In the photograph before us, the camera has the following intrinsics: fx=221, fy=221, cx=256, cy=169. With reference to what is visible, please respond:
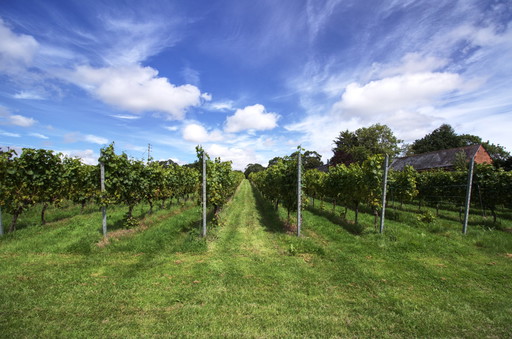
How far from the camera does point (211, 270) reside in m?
6.04

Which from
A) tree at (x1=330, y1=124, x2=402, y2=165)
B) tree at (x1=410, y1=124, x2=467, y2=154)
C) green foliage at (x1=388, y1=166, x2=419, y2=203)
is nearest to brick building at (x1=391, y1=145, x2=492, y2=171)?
tree at (x1=330, y1=124, x2=402, y2=165)

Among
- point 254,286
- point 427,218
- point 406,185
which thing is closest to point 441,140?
point 406,185

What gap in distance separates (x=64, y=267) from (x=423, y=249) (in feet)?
36.9

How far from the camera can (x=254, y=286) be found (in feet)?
17.0

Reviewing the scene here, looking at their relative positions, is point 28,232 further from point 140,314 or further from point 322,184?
point 322,184

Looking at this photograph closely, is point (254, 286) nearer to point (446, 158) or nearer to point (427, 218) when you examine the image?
point (427, 218)

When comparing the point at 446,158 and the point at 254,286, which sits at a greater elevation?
the point at 446,158

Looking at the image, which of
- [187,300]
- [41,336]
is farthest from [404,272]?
[41,336]

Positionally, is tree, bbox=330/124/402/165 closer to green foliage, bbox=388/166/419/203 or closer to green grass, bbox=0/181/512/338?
green foliage, bbox=388/166/419/203

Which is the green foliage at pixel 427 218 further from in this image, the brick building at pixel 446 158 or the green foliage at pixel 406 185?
the brick building at pixel 446 158

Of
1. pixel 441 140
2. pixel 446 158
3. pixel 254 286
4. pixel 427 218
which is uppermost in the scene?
pixel 441 140

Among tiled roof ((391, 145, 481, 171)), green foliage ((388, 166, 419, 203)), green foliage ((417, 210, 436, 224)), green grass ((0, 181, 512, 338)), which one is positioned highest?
tiled roof ((391, 145, 481, 171))

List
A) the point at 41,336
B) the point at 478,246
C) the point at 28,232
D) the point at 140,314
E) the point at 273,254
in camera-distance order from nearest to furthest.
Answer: the point at 41,336
the point at 140,314
the point at 273,254
the point at 478,246
the point at 28,232

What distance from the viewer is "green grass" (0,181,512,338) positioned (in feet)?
12.3
